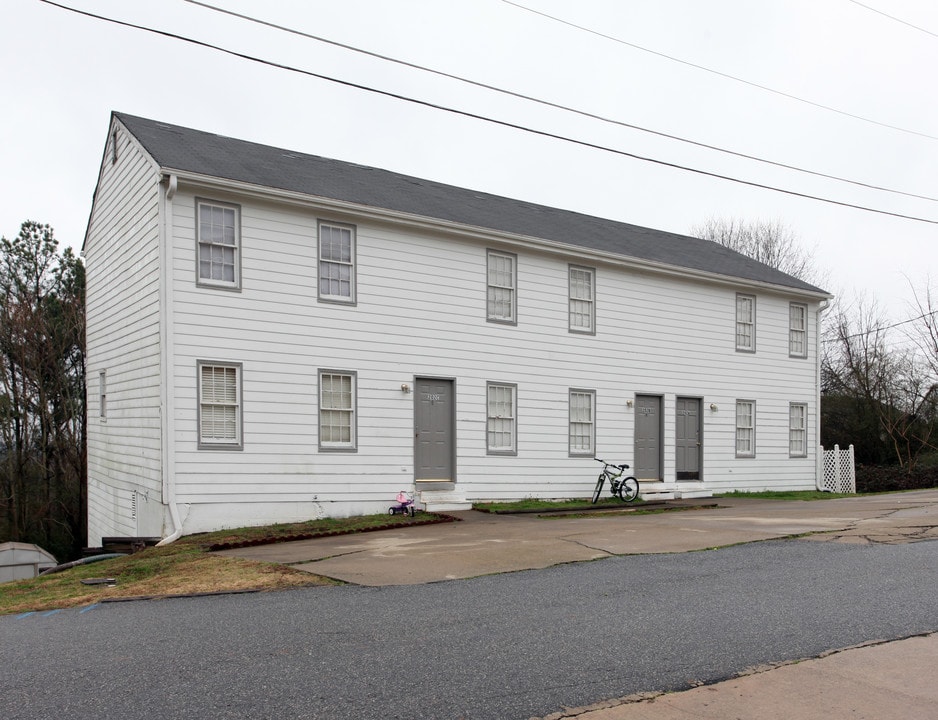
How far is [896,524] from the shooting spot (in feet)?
43.6

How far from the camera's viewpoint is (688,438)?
21297 millimetres

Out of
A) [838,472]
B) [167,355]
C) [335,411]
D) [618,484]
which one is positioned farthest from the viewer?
[838,472]

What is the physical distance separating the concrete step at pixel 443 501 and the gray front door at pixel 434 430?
0.32 metres

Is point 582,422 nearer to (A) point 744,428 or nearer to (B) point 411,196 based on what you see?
(A) point 744,428

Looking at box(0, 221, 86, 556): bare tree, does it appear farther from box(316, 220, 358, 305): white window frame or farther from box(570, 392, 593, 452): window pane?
box(570, 392, 593, 452): window pane

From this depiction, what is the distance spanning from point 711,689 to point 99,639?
4.72 meters

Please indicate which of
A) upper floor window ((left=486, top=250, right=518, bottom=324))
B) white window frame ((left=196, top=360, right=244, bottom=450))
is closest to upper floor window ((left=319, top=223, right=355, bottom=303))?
white window frame ((left=196, top=360, right=244, bottom=450))

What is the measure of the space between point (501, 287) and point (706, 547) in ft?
27.9

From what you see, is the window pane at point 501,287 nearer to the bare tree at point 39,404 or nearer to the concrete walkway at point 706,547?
the concrete walkway at point 706,547

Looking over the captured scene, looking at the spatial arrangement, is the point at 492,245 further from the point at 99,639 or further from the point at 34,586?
the point at 99,639

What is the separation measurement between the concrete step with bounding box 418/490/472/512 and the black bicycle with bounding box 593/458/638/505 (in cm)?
304

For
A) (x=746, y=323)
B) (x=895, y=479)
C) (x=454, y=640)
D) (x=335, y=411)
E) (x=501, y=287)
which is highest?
(x=501, y=287)

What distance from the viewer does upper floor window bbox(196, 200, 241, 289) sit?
574 inches

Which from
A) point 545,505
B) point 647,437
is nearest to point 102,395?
point 545,505
